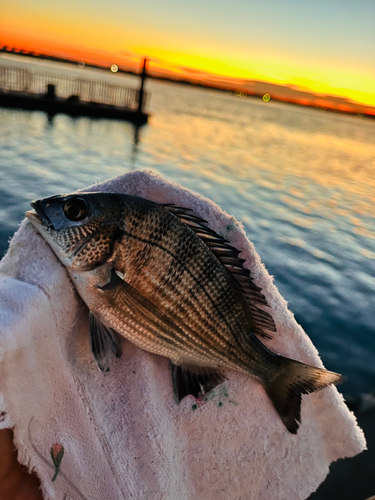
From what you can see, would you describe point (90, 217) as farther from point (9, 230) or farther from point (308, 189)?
point (308, 189)

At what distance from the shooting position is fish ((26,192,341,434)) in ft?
6.35

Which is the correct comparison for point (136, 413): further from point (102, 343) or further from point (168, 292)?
point (168, 292)

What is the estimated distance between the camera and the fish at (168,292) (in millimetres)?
1937

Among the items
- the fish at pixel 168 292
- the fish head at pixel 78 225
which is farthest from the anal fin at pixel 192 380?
the fish head at pixel 78 225

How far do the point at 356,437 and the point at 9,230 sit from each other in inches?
362

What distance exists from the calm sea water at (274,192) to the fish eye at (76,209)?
506 centimetres

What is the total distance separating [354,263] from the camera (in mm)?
10883

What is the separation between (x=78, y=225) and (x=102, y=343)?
2.26 ft

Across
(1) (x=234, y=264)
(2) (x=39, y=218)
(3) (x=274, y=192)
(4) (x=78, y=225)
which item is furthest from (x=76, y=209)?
(3) (x=274, y=192)

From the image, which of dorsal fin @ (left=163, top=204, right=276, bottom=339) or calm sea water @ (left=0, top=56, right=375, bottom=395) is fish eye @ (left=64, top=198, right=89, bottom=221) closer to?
dorsal fin @ (left=163, top=204, right=276, bottom=339)

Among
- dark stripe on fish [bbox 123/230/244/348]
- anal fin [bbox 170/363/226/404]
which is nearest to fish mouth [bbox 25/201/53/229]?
dark stripe on fish [bbox 123/230/244/348]

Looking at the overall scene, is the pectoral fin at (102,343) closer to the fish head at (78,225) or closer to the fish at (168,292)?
the fish at (168,292)

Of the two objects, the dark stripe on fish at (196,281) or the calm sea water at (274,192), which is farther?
the calm sea water at (274,192)

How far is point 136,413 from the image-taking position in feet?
7.09
